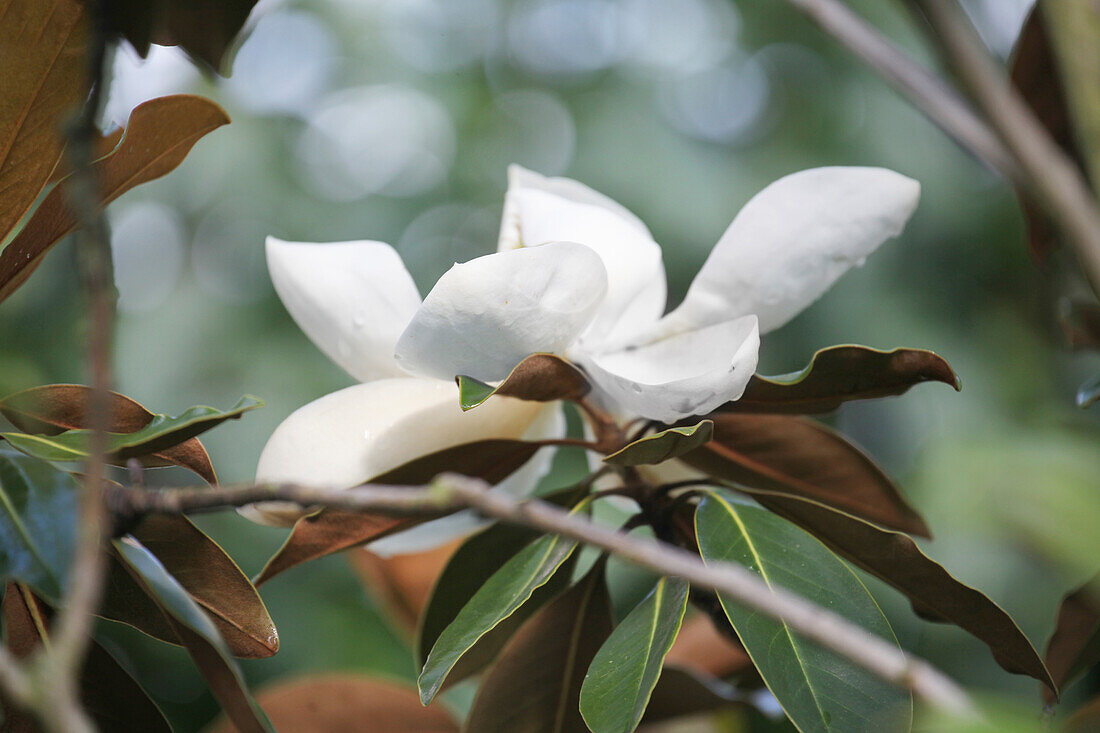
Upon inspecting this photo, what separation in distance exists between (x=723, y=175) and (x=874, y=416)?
0.54 metres

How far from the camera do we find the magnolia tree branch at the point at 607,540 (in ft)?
0.52

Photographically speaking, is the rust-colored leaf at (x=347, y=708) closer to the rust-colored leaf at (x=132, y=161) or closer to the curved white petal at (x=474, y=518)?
the curved white petal at (x=474, y=518)

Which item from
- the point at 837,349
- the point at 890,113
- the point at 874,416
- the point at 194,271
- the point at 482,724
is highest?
the point at 837,349

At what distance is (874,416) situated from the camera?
1.44 m

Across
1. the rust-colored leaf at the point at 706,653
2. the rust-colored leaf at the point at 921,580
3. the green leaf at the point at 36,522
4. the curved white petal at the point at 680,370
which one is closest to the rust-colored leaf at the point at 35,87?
the green leaf at the point at 36,522

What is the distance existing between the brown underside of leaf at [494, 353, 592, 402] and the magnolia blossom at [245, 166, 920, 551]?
10 millimetres

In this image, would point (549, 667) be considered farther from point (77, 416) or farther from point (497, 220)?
point (497, 220)

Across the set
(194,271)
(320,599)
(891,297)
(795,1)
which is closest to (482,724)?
(795,1)

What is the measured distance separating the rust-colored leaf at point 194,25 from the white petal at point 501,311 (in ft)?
0.58

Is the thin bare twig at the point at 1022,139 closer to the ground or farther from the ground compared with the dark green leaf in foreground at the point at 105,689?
farther from the ground

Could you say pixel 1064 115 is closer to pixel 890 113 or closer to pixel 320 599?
pixel 320 599

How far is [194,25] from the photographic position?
0.40m

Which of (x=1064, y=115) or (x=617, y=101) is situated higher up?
(x=1064, y=115)

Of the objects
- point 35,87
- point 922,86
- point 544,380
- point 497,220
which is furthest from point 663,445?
point 497,220
